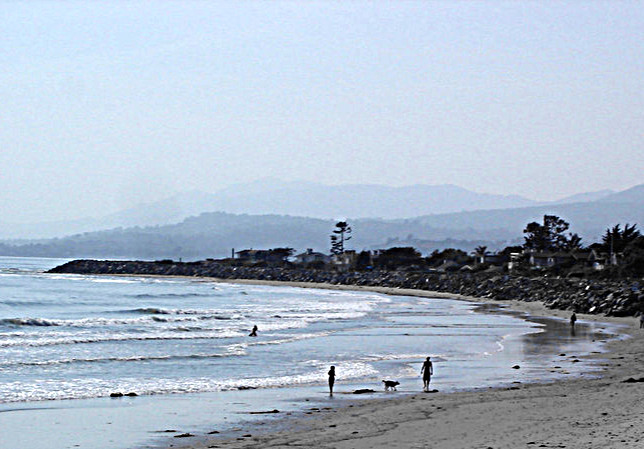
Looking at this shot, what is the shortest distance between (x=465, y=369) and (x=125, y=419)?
41.1ft

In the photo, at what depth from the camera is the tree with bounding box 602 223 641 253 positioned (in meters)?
101

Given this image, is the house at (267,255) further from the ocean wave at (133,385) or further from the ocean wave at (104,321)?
the ocean wave at (133,385)

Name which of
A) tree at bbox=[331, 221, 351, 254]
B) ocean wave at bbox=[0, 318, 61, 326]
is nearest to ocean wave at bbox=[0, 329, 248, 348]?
ocean wave at bbox=[0, 318, 61, 326]

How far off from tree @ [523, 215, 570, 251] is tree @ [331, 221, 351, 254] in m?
53.6

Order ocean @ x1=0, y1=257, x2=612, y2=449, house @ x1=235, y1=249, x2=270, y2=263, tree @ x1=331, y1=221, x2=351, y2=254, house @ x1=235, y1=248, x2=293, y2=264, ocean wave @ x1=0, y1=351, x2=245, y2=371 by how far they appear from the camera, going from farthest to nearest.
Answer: tree @ x1=331, y1=221, x2=351, y2=254 < house @ x1=235, y1=249, x2=270, y2=263 < house @ x1=235, y1=248, x2=293, y2=264 < ocean wave @ x1=0, y1=351, x2=245, y2=371 < ocean @ x1=0, y1=257, x2=612, y2=449

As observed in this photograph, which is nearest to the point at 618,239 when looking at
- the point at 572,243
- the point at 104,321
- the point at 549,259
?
the point at 549,259

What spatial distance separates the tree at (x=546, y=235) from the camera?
140m

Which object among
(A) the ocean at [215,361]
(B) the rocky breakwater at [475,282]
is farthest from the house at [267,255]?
(A) the ocean at [215,361]

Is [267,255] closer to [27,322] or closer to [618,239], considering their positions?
[618,239]

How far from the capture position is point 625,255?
89688 millimetres

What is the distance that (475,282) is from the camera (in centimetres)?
8944

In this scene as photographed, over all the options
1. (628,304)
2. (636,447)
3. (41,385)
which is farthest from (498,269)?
(636,447)

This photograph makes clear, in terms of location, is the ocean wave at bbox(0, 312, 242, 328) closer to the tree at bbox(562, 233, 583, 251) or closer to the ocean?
the ocean

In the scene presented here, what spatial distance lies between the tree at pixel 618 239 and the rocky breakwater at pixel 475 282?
1544 centimetres
